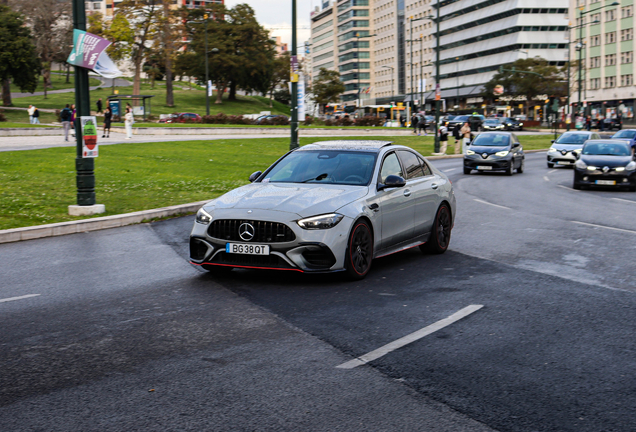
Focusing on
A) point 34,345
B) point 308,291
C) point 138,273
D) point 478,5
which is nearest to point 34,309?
point 34,345

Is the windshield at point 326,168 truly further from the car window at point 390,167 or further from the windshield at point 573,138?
the windshield at point 573,138

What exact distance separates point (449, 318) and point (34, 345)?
342 cm

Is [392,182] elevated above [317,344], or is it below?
above

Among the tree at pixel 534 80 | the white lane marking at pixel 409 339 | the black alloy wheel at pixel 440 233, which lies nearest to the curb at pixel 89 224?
the black alloy wheel at pixel 440 233

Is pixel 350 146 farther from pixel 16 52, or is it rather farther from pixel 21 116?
pixel 16 52

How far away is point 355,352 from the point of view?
18.4ft

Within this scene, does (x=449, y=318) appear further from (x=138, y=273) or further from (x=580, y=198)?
(x=580, y=198)

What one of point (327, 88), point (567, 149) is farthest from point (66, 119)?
point (327, 88)

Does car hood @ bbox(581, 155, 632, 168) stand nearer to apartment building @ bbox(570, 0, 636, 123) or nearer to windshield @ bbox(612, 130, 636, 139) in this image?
windshield @ bbox(612, 130, 636, 139)

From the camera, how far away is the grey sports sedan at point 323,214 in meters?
8.03

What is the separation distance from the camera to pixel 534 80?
92.2 meters

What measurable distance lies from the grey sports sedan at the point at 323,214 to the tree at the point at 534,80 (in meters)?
84.2

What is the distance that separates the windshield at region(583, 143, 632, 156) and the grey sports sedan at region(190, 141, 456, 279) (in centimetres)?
1590

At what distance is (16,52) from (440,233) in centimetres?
6698
